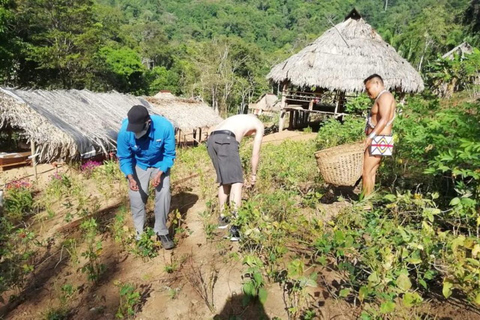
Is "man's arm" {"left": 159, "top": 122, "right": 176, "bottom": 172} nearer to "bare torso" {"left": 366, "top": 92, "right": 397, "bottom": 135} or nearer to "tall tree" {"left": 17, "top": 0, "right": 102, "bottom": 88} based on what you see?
"bare torso" {"left": 366, "top": 92, "right": 397, "bottom": 135}

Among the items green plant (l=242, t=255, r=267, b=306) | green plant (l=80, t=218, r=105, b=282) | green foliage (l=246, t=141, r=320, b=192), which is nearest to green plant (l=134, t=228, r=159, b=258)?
green plant (l=80, t=218, r=105, b=282)

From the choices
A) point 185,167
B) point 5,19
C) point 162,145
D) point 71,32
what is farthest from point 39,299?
point 71,32

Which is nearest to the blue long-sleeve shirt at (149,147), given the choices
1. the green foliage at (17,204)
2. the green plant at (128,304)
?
the green plant at (128,304)

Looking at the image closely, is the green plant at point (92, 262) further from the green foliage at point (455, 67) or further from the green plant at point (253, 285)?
the green foliage at point (455, 67)

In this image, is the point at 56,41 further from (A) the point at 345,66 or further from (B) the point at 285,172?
(B) the point at 285,172

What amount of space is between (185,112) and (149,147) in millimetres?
12904

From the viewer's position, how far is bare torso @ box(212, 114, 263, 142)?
9.95 feet

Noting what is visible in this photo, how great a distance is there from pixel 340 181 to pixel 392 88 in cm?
1126

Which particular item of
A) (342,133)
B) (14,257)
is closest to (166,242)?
(14,257)

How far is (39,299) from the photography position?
2.48 meters

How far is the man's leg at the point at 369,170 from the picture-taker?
9.91 ft

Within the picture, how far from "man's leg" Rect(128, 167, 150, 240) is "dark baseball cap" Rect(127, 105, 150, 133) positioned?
0.55 meters

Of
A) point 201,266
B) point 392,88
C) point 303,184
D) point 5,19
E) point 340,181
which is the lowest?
point 201,266

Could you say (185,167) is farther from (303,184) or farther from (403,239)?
(403,239)
